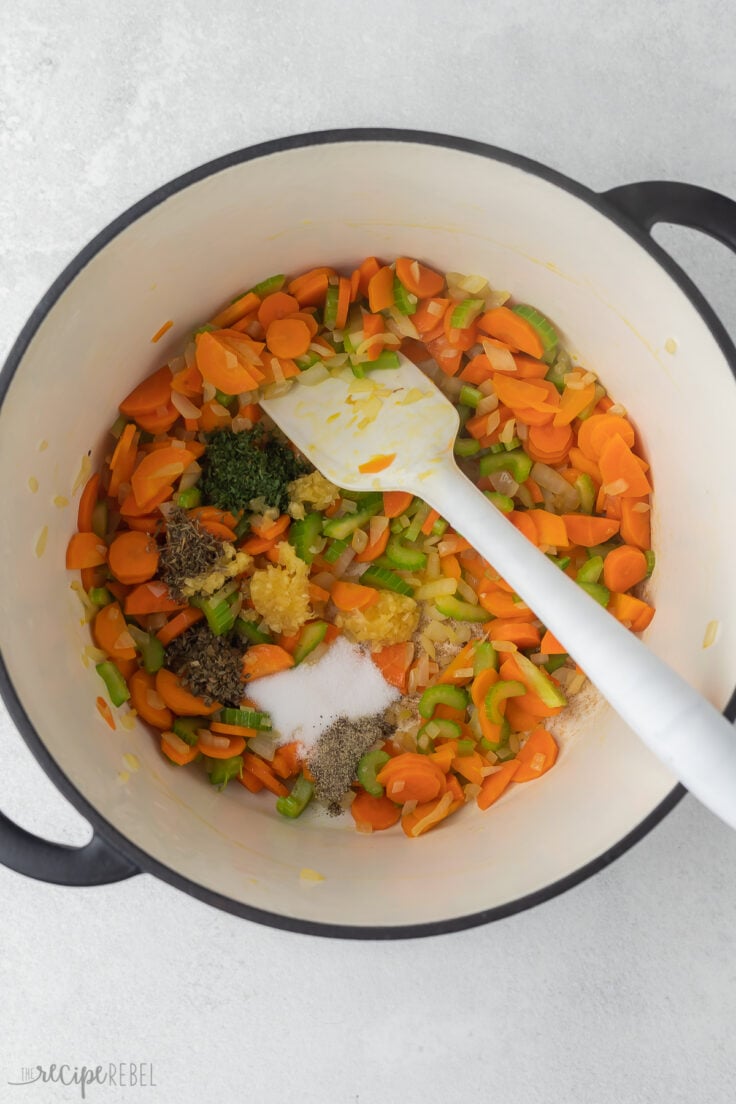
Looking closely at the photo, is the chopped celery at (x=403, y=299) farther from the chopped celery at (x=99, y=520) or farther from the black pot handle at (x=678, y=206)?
the chopped celery at (x=99, y=520)

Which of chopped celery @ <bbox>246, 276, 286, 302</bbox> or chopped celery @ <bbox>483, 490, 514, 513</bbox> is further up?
chopped celery @ <bbox>246, 276, 286, 302</bbox>

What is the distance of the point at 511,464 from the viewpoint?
80.5 inches

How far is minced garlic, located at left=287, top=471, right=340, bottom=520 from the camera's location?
202 cm

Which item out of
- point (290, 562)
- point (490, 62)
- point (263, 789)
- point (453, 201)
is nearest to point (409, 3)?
point (490, 62)

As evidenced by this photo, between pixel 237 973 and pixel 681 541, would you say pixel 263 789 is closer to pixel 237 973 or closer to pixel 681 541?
pixel 237 973

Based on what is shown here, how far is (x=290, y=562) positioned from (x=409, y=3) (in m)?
1.34

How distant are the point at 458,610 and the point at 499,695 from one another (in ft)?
0.68

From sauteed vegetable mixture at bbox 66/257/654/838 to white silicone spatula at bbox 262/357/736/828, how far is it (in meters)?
0.04

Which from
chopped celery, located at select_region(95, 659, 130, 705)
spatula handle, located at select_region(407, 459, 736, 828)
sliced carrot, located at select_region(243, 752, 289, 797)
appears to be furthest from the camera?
sliced carrot, located at select_region(243, 752, 289, 797)

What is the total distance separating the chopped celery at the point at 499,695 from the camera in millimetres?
1950

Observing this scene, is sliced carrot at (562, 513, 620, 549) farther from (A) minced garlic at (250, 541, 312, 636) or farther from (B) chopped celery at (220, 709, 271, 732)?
(B) chopped celery at (220, 709, 271, 732)

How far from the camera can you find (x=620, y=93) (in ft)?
6.96

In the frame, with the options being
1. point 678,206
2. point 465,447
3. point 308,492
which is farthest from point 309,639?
point 678,206

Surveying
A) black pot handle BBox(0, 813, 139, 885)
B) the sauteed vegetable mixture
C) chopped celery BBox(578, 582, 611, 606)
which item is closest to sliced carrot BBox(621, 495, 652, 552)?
the sauteed vegetable mixture
